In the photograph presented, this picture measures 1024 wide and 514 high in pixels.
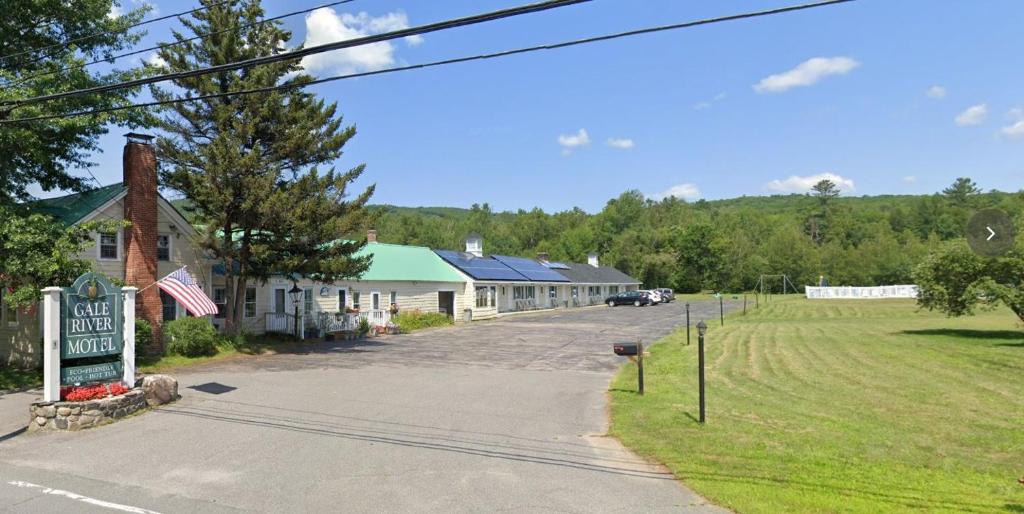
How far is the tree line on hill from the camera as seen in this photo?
91.2m

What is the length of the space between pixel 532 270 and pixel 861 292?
130 ft

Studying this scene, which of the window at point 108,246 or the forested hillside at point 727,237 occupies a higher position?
the forested hillside at point 727,237

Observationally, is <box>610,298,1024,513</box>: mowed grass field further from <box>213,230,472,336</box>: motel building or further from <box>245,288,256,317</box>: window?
<box>245,288,256,317</box>: window

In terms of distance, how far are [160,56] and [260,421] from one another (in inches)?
636

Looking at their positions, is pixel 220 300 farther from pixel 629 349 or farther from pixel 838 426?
pixel 838 426

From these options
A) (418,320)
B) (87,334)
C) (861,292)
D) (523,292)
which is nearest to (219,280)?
(418,320)

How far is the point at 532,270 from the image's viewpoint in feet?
173

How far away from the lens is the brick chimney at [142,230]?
1891 cm

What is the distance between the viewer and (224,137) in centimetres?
2030

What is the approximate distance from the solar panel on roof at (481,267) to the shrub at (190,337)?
21.8m

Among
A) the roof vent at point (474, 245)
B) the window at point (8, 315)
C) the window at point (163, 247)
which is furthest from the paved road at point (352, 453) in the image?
the roof vent at point (474, 245)

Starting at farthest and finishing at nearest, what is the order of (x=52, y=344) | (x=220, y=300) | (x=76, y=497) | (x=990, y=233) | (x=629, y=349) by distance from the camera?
(x=220, y=300) → (x=990, y=233) → (x=629, y=349) → (x=52, y=344) → (x=76, y=497)

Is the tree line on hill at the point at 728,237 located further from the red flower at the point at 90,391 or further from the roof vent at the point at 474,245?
the red flower at the point at 90,391

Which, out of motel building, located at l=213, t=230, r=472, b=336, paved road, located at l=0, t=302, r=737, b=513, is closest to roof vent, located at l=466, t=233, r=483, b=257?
motel building, located at l=213, t=230, r=472, b=336
